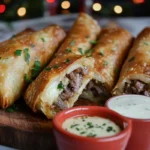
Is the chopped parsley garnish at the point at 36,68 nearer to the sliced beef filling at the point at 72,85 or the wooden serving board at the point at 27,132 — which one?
the sliced beef filling at the point at 72,85

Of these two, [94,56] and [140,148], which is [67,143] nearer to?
[140,148]

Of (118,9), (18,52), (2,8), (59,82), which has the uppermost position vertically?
Answer: (18,52)

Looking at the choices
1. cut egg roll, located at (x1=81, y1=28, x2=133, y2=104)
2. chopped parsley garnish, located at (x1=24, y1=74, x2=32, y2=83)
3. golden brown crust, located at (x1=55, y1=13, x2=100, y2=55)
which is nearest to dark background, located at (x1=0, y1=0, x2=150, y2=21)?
golden brown crust, located at (x1=55, y1=13, x2=100, y2=55)

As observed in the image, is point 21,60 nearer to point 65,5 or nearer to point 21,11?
point 21,11

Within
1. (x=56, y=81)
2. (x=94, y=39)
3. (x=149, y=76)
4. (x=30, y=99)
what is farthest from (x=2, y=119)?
(x=94, y=39)

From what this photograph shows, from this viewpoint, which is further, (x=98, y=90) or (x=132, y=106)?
(x=98, y=90)

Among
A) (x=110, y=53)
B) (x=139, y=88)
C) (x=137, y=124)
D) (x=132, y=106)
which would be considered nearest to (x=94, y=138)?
(x=137, y=124)

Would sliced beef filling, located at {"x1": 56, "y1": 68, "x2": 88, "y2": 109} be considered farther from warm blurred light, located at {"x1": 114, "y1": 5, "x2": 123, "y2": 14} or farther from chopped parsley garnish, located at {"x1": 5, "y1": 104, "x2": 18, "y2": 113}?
warm blurred light, located at {"x1": 114, "y1": 5, "x2": 123, "y2": 14}
